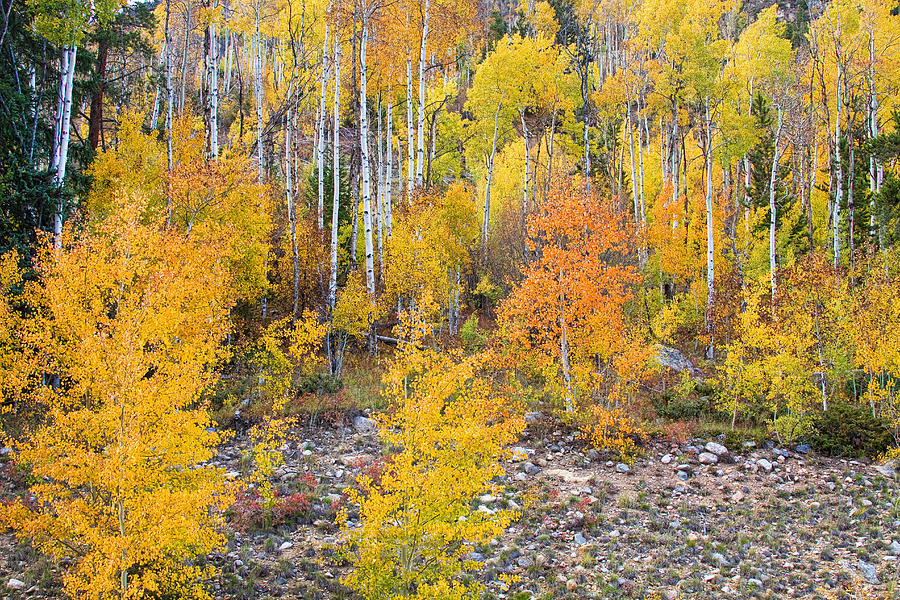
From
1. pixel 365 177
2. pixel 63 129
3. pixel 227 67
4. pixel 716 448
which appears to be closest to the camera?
pixel 63 129

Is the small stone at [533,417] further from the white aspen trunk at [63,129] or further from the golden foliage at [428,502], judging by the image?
the white aspen trunk at [63,129]

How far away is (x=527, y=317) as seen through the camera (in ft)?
51.9

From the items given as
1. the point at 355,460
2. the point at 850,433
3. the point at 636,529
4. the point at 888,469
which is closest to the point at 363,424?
A: the point at 355,460

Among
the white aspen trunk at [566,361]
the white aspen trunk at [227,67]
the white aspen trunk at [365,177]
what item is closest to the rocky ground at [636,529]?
the white aspen trunk at [566,361]

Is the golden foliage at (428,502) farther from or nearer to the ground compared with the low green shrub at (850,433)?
farther from the ground

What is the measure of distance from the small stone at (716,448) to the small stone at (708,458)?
0.68ft

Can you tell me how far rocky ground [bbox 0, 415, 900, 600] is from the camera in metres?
8.88

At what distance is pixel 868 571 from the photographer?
9266mm

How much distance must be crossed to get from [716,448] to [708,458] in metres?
0.58

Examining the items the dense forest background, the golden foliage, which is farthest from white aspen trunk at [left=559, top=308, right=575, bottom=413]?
the golden foliage

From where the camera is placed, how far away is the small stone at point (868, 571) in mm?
9036

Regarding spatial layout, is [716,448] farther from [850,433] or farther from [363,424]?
[363,424]

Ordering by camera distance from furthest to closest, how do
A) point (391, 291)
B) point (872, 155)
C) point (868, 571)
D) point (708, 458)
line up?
point (872, 155), point (391, 291), point (708, 458), point (868, 571)

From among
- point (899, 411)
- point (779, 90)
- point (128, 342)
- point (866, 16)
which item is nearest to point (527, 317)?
point (899, 411)
